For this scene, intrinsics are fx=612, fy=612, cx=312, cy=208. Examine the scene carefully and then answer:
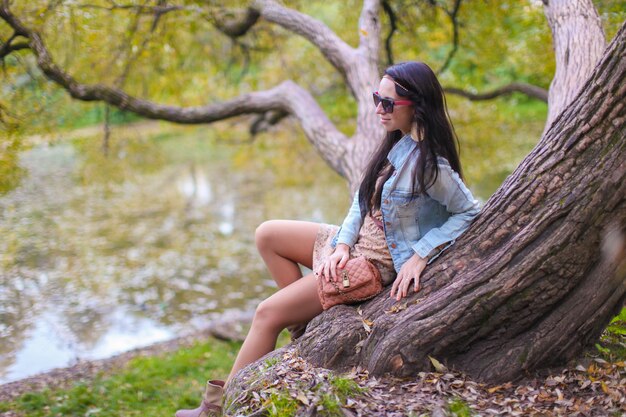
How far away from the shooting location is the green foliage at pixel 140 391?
4.95 meters

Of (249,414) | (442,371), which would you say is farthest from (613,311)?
(249,414)

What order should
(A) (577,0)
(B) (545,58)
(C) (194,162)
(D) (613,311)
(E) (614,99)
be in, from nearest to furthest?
(E) (614,99)
(D) (613,311)
(A) (577,0)
(B) (545,58)
(C) (194,162)

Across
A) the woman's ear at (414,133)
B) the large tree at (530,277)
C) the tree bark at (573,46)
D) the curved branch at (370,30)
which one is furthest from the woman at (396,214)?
the curved branch at (370,30)

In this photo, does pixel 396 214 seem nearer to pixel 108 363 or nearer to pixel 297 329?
pixel 297 329

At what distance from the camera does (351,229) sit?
294cm

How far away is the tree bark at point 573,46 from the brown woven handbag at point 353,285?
157cm

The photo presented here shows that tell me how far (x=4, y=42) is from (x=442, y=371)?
15.6 feet

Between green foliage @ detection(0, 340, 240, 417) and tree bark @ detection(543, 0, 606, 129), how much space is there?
143 inches

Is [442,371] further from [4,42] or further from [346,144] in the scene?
[4,42]

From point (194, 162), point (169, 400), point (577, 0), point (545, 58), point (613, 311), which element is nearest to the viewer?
point (613, 311)

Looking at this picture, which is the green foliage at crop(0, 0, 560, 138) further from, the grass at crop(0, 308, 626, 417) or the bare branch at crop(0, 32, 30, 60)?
the grass at crop(0, 308, 626, 417)

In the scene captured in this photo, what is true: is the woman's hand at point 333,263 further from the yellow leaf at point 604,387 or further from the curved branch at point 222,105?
the curved branch at point 222,105

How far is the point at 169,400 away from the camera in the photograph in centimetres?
519

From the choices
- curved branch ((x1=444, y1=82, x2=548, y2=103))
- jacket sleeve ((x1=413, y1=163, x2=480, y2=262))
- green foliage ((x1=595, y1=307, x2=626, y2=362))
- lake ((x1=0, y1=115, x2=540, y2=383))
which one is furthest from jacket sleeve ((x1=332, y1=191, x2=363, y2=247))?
lake ((x1=0, y1=115, x2=540, y2=383))
